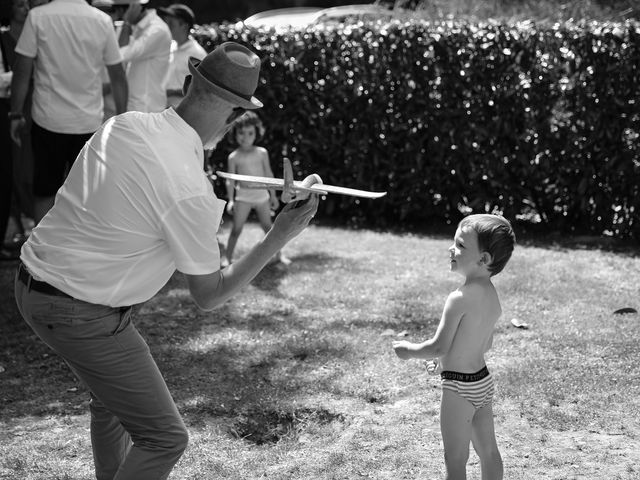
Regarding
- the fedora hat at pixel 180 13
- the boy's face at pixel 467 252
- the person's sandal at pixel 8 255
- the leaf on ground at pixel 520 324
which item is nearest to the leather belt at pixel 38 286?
the boy's face at pixel 467 252

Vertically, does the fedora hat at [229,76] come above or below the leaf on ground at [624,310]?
above

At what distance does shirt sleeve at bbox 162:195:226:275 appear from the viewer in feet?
9.82

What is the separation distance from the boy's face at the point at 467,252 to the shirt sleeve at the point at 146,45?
14.9 ft

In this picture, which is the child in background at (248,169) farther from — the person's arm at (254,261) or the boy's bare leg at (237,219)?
the person's arm at (254,261)

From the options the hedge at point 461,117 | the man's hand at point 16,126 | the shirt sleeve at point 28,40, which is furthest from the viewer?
the hedge at point 461,117

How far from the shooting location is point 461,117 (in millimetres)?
8945

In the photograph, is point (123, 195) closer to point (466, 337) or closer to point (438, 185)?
point (466, 337)

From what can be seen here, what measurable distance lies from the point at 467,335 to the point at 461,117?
5.57 m

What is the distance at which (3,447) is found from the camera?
4.46 m

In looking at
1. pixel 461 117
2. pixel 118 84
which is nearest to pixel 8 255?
pixel 118 84

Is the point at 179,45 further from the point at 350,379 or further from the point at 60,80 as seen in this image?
the point at 350,379

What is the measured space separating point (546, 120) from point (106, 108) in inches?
149

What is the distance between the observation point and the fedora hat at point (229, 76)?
310 centimetres

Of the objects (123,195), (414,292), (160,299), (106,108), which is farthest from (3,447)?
(106,108)
